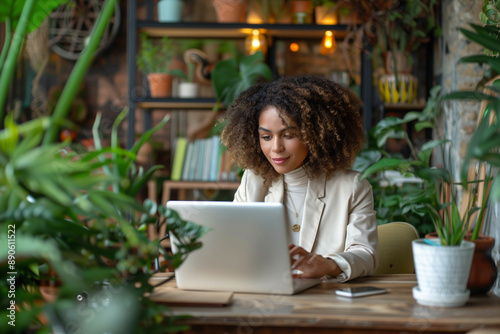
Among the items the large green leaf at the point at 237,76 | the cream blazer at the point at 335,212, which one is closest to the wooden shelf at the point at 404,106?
the large green leaf at the point at 237,76

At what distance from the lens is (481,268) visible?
142 centimetres

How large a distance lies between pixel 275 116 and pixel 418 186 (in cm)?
182

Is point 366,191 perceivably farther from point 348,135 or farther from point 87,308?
point 87,308

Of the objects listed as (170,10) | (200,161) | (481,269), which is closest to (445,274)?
(481,269)

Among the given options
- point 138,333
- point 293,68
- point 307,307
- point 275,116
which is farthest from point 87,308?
point 293,68

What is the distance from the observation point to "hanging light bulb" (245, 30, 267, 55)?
12.4 ft

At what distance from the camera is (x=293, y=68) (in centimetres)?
413

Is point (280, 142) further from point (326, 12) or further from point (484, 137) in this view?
point (326, 12)

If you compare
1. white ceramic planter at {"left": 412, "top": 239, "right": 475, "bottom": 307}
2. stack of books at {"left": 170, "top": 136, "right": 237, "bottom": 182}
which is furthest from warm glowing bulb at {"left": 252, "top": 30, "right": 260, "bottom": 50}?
white ceramic planter at {"left": 412, "top": 239, "right": 475, "bottom": 307}

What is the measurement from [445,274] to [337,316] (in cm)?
27

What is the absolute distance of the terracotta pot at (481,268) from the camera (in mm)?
1415

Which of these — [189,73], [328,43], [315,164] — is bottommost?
[315,164]

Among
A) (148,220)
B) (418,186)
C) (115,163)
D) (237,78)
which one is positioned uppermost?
(237,78)

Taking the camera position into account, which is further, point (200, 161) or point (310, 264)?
point (200, 161)
